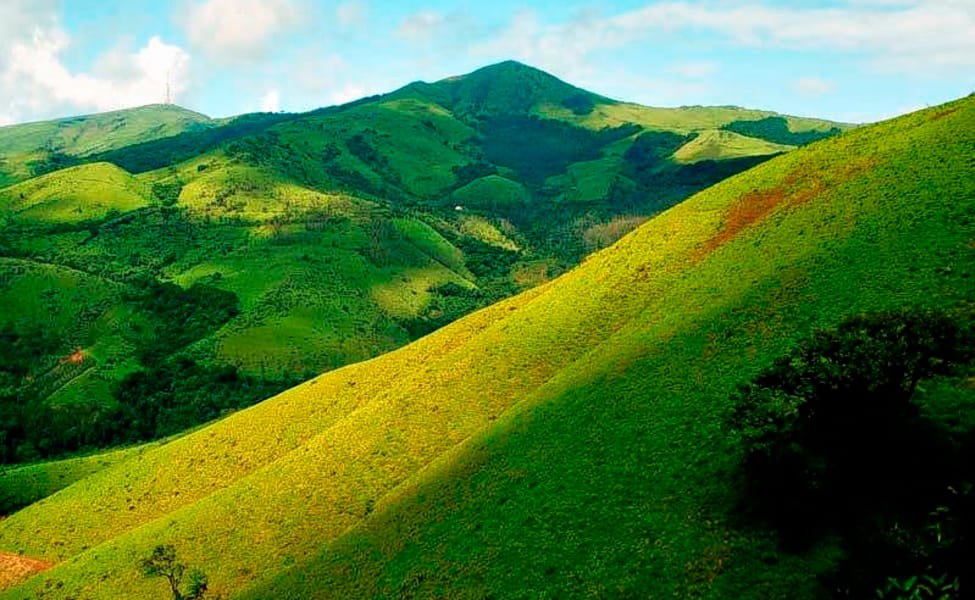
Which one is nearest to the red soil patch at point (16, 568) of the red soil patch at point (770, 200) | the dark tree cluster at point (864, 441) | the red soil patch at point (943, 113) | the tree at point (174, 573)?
the tree at point (174, 573)

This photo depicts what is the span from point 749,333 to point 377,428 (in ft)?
171

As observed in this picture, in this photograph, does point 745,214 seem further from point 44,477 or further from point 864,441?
point 44,477

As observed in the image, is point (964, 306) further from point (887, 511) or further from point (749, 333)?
point (887, 511)

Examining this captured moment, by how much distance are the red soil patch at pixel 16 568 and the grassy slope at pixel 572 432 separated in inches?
84.2

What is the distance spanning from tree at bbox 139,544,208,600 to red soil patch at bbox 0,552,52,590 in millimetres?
33863

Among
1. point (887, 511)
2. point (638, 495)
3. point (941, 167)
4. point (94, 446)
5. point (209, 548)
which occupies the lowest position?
point (94, 446)

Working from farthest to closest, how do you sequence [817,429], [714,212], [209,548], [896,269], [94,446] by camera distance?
1. [94,446]
2. [714,212]
3. [209,548]
4. [896,269]
5. [817,429]

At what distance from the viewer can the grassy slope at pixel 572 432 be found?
171 feet

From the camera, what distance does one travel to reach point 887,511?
4003 centimetres

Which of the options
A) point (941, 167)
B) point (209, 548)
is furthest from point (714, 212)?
point (209, 548)

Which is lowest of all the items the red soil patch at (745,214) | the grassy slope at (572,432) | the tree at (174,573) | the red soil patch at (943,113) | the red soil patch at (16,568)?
the red soil patch at (16,568)

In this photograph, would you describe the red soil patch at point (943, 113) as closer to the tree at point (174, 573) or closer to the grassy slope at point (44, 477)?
the tree at point (174, 573)

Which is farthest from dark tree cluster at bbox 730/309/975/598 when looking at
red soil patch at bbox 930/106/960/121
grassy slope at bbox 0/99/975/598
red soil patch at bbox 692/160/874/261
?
red soil patch at bbox 930/106/960/121

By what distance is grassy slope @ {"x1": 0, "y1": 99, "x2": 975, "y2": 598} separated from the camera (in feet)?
171
